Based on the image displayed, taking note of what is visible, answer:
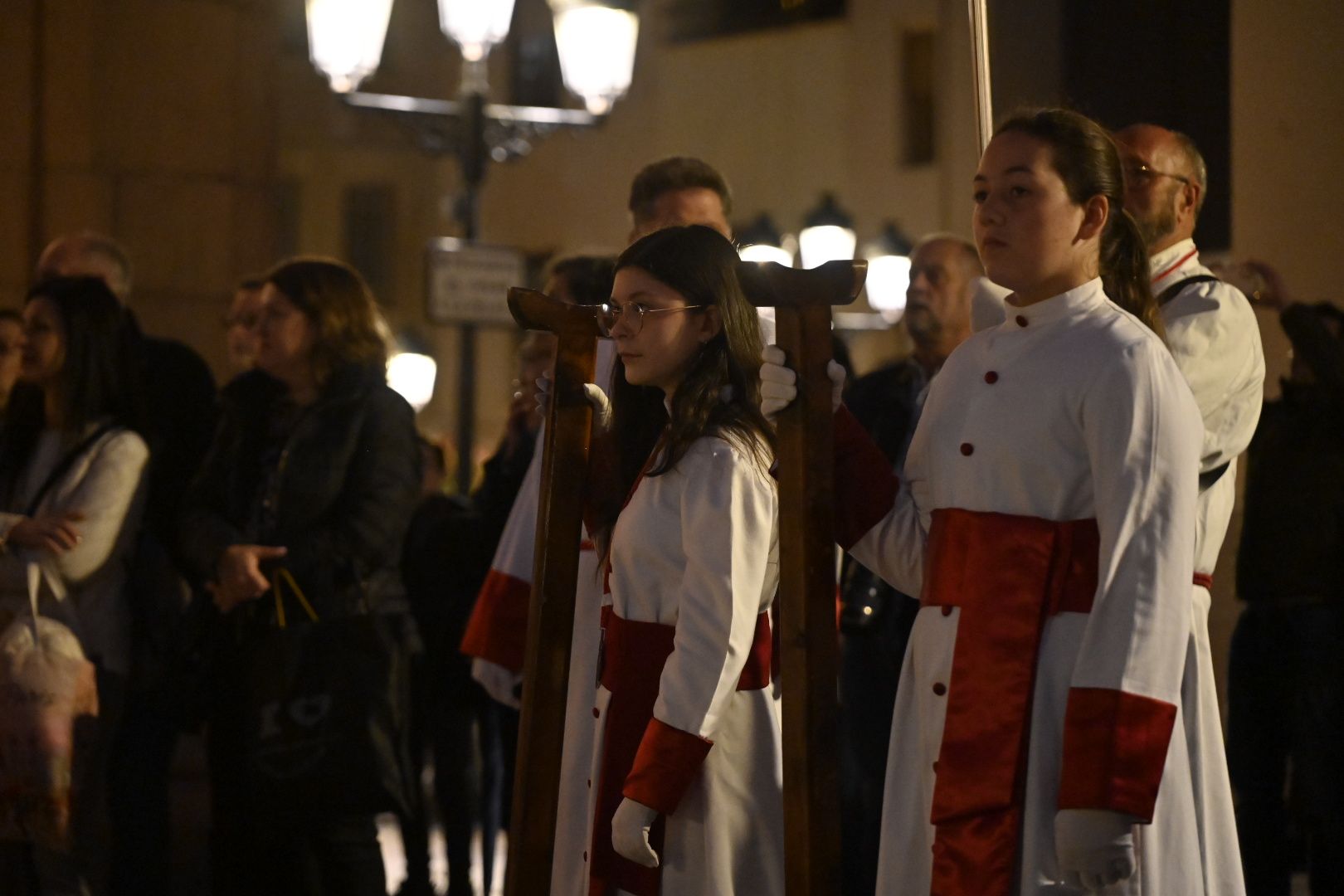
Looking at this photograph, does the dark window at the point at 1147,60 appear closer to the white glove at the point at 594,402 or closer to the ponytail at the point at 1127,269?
the white glove at the point at 594,402

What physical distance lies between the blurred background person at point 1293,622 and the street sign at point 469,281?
5105mm

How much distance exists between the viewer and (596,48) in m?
10.2

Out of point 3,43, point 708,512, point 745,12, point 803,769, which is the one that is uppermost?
point 745,12

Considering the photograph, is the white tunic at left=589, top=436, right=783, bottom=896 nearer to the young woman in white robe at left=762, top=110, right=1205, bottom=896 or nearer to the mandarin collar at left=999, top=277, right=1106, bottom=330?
the young woman in white robe at left=762, top=110, right=1205, bottom=896

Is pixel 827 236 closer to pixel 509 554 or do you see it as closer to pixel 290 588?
pixel 290 588

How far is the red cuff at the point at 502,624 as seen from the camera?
424cm

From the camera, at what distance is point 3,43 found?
925 cm

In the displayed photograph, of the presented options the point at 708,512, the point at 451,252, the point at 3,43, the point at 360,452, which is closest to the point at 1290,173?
the point at 360,452

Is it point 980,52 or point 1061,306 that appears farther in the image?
point 980,52

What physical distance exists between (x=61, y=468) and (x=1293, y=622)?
3.57 metres

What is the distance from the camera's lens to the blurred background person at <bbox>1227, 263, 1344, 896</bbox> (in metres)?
5.45

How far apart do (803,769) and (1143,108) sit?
3.61 meters

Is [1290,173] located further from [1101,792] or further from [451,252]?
[451,252]

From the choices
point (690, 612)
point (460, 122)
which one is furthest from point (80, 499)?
point (460, 122)
